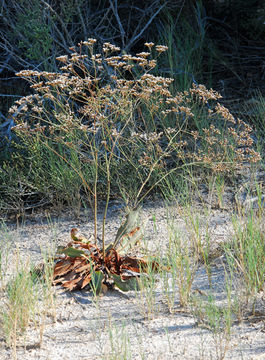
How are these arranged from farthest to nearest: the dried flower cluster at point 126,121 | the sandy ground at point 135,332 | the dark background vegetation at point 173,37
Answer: the dark background vegetation at point 173,37
the dried flower cluster at point 126,121
the sandy ground at point 135,332

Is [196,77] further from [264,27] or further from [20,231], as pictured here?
[20,231]

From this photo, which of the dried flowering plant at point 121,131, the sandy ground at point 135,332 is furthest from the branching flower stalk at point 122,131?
the sandy ground at point 135,332

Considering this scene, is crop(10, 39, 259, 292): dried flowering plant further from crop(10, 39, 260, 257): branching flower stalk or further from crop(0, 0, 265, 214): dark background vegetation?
crop(0, 0, 265, 214): dark background vegetation

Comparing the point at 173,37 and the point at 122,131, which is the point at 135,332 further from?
the point at 173,37

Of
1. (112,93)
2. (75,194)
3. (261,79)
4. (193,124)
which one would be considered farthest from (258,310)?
(261,79)

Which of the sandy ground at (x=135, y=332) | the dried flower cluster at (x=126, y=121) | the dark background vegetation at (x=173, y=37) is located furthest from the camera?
the dark background vegetation at (x=173, y=37)

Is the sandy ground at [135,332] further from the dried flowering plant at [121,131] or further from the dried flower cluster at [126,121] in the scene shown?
the dried flower cluster at [126,121]

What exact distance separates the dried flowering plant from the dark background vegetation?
0.30 m

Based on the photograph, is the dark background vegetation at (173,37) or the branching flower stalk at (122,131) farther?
the dark background vegetation at (173,37)

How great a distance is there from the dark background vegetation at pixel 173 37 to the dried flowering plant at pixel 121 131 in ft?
0.99

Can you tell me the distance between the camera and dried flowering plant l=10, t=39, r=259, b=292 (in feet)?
9.96

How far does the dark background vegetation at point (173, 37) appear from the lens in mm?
5152

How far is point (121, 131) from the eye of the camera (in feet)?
9.68

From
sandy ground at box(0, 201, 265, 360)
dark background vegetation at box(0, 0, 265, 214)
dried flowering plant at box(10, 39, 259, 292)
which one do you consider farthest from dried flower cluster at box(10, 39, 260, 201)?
sandy ground at box(0, 201, 265, 360)
